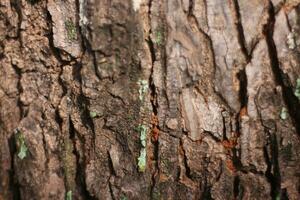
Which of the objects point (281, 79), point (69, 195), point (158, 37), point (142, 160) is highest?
point (158, 37)

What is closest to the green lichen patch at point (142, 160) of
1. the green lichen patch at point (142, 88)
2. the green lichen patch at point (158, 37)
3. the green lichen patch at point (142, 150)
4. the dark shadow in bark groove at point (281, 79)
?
the green lichen patch at point (142, 150)

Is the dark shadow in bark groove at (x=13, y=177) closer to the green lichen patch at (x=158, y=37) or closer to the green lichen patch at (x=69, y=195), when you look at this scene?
the green lichen patch at (x=69, y=195)

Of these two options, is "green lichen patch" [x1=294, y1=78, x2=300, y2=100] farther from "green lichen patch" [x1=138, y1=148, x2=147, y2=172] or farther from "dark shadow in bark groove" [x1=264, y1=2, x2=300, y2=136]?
"green lichen patch" [x1=138, y1=148, x2=147, y2=172]

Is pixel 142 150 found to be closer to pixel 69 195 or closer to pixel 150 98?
pixel 150 98

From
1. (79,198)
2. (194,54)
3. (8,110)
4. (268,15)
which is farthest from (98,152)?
(268,15)

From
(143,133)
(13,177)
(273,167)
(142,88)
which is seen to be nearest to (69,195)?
(13,177)

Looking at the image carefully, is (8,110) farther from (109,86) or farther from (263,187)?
(263,187)

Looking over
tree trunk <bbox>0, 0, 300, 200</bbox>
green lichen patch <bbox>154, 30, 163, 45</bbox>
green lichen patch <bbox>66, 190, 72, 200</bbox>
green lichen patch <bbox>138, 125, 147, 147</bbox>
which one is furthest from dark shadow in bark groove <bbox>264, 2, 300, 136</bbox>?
green lichen patch <bbox>66, 190, 72, 200</bbox>
